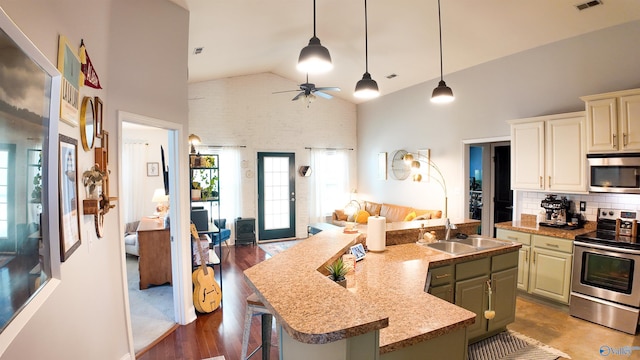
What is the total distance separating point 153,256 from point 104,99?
8.66 ft

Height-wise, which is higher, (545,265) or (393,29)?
(393,29)

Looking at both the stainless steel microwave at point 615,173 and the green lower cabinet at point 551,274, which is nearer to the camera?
the stainless steel microwave at point 615,173

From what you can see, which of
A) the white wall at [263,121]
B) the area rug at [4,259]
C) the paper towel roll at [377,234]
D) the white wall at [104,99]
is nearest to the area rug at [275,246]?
the white wall at [263,121]

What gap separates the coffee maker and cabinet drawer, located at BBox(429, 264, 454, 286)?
2338mm

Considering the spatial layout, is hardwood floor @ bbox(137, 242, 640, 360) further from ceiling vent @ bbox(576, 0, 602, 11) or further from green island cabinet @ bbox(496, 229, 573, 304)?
ceiling vent @ bbox(576, 0, 602, 11)

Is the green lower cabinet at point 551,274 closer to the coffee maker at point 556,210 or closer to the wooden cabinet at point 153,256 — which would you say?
the coffee maker at point 556,210

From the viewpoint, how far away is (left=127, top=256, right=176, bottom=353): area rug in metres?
3.07

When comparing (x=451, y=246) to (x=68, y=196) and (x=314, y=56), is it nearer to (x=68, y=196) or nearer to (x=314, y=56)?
(x=314, y=56)

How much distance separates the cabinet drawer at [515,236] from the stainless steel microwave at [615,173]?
84 centimetres

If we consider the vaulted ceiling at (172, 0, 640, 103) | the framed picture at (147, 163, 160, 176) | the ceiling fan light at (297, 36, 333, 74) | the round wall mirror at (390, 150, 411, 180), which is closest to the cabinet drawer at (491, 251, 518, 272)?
the ceiling fan light at (297, 36, 333, 74)

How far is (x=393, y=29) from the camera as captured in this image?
4.39 metres

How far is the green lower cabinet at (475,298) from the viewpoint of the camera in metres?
2.56

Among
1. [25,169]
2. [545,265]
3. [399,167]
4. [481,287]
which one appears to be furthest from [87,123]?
[399,167]

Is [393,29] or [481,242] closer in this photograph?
[481,242]
